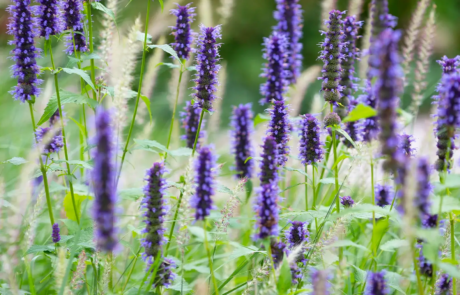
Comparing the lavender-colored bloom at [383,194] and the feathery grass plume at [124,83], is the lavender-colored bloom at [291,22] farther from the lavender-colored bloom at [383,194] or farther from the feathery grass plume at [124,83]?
the feathery grass plume at [124,83]

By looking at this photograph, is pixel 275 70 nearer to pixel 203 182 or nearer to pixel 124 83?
pixel 124 83

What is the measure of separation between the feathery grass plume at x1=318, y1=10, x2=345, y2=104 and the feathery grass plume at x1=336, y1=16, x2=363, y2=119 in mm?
516

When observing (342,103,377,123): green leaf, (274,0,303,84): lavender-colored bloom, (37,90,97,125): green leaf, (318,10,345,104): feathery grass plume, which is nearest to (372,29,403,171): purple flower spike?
(342,103,377,123): green leaf

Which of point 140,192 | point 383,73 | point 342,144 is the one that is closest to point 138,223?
point 140,192

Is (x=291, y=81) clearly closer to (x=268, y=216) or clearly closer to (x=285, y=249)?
(x=285, y=249)

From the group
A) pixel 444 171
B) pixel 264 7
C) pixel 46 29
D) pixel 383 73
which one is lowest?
pixel 444 171

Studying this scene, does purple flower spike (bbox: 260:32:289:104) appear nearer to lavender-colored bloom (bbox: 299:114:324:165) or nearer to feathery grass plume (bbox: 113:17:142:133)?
lavender-colored bloom (bbox: 299:114:324:165)

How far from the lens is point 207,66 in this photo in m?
2.99

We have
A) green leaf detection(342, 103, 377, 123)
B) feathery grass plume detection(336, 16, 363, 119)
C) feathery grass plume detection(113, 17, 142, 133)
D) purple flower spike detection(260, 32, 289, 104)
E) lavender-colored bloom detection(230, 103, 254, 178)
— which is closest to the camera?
green leaf detection(342, 103, 377, 123)

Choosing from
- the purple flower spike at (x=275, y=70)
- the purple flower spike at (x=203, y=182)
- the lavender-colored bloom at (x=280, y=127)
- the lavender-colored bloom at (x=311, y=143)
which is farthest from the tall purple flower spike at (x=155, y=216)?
the purple flower spike at (x=275, y=70)

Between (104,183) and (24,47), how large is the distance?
1.79 meters

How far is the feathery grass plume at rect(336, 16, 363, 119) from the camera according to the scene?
3480mm

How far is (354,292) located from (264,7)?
474 inches

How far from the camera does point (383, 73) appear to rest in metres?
1.53
